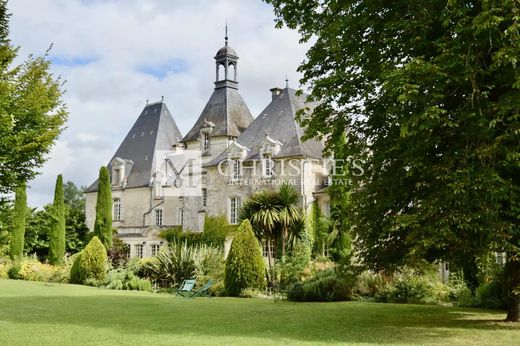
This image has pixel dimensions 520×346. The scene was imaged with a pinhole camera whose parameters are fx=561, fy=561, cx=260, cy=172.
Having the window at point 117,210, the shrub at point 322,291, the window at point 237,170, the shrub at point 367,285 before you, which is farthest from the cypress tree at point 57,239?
the shrub at point 367,285

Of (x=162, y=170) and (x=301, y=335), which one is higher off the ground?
(x=162, y=170)

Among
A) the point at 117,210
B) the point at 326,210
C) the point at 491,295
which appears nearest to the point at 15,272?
the point at 326,210

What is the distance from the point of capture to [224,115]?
129 ft

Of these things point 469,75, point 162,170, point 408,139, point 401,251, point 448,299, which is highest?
point 162,170

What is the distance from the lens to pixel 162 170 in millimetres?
43875

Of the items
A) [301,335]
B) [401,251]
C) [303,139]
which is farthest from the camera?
[303,139]

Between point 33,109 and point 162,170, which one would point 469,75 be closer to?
point 33,109

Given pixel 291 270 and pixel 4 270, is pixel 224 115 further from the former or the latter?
pixel 291 270

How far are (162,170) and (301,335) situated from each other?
3565 cm

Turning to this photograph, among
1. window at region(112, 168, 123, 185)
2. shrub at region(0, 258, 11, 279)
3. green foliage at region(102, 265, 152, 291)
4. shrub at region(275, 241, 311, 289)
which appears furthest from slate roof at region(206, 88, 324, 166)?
window at region(112, 168, 123, 185)

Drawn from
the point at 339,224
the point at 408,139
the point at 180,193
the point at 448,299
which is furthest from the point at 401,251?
the point at 180,193

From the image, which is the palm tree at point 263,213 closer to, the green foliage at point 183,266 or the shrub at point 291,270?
the shrub at point 291,270

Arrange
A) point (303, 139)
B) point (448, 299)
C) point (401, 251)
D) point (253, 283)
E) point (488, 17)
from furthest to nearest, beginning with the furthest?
point (253, 283), point (448, 299), point (303, 139), point (401, 251), point (488, 17)

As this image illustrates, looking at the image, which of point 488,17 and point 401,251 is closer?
point 488,17
